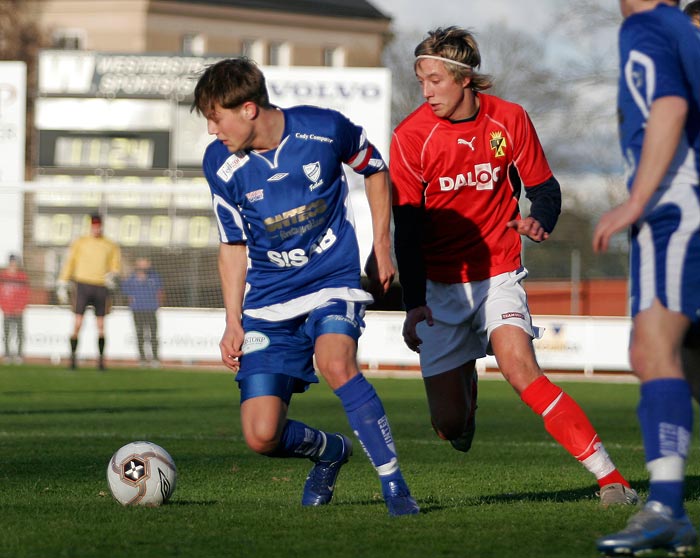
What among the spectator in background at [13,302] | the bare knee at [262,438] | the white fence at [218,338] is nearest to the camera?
the bare knee at [262,438]

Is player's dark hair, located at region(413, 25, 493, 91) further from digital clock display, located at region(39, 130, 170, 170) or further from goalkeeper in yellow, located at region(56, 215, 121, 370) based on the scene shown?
digital clock display, located at region(39, 130, 170, 170)

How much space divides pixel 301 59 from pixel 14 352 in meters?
35.4

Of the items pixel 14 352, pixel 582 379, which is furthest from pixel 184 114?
Answer: pixel 582 379

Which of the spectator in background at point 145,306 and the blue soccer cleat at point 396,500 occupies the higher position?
the blue soccer cleat at point 396,500

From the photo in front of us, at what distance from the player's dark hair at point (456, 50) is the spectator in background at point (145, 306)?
64.5ft

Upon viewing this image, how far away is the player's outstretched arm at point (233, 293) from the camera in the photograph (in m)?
6.32

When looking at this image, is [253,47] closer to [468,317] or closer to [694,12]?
[468,317]

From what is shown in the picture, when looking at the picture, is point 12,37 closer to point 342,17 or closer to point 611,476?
point 342,17

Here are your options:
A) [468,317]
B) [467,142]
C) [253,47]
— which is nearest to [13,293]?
[468,317]

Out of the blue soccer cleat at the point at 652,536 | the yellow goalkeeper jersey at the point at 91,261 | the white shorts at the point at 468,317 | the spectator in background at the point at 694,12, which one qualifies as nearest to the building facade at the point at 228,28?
the yellow goalkeeper jersey at the point at 91,261

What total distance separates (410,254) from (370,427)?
127 centimetres

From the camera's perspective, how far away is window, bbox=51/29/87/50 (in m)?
55.6

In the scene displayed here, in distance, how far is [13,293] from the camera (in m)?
26.9

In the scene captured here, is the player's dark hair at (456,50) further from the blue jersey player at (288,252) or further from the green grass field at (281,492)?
the green grass field at (281,492)
